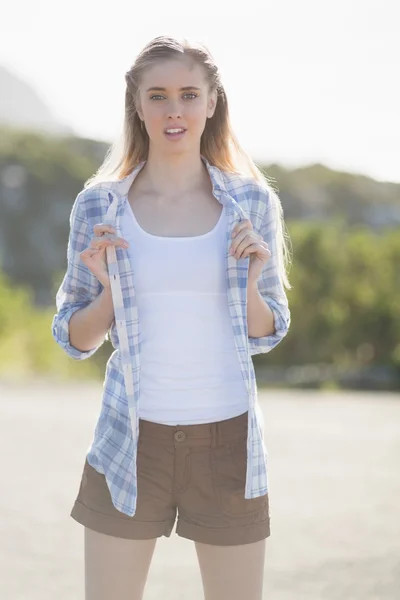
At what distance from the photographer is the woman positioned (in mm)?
1875

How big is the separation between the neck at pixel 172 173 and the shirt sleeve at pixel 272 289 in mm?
163

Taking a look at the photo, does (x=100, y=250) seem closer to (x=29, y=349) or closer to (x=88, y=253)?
(x=88, y=253)

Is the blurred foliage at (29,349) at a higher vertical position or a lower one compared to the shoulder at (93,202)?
lower

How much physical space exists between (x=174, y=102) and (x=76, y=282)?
16.9 inches

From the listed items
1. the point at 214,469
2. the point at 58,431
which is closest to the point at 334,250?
the point at 58,431

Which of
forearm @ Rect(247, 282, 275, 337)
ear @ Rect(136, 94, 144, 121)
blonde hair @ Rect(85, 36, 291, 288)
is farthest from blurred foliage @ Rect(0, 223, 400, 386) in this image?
forearm @ Rect(247, 282, 275, 337)

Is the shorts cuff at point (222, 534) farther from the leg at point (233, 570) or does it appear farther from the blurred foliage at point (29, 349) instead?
the blurred foliage at point (29, 349)

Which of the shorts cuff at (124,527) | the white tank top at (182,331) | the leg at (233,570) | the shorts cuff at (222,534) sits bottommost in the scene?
the leg at (233,570)

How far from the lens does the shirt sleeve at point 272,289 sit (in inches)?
77.9

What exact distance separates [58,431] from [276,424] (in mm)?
1470

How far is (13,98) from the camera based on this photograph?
130 metres

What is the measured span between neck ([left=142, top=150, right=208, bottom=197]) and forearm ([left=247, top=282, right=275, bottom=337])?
0.97 ft

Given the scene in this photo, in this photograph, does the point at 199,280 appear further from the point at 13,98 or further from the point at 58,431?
the point at 13,98

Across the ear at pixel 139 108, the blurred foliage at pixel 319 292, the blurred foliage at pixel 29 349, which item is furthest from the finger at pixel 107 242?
the blurred foliage at pixel 29 349
